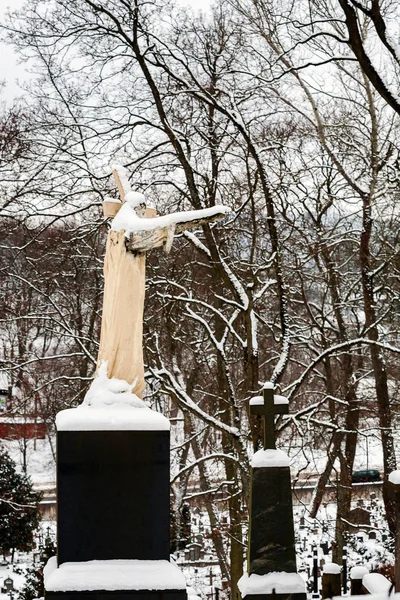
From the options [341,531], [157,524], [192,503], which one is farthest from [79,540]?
[192,503]

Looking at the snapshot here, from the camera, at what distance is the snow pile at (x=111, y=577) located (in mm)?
5328

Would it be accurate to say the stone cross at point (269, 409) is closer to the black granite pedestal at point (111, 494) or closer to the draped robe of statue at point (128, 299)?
the draped robe of statue at point (128, 299)

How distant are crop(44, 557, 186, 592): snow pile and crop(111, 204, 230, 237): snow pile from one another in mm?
2305

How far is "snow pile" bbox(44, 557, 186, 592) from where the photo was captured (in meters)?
5.33

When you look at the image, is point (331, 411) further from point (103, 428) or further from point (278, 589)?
point (103, 428)

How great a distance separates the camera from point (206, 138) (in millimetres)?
13758

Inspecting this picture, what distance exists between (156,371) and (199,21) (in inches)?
250

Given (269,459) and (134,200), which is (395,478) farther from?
(134,200)

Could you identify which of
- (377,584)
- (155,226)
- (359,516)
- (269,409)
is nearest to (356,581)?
(269,409)

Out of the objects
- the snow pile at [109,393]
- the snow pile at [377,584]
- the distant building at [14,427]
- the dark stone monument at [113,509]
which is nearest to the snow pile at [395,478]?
the snow pile at [377,584]

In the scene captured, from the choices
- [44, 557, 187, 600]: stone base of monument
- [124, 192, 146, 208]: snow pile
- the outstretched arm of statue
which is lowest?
[44, 557, 187, 600]: stone base of monument

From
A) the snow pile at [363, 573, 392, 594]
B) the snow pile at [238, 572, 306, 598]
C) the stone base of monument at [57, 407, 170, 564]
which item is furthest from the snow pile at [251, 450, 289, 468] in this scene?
the stone base of monument at [57, 407, 170, 564]

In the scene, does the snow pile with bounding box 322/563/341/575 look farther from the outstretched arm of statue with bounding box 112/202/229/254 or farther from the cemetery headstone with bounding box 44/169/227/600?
the outstretched arm of statue with bounding box 112/202/229/254

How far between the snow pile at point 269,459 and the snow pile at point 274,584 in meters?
0.98
